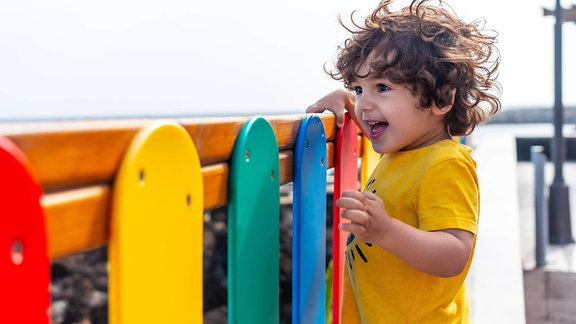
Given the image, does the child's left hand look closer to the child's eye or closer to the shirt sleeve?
the shirt sleeve

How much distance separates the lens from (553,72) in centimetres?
783

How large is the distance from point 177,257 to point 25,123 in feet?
1.29

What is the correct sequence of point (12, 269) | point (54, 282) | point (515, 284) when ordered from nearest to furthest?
point (12, 269) < point (515, 284) < point (54, 282)

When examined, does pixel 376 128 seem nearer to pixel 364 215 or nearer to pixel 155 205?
pixel 364 215

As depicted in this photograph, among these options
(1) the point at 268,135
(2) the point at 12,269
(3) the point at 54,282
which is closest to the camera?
(2) the point at 12,269

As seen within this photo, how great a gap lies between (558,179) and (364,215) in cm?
653

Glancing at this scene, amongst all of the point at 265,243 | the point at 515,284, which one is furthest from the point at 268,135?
the point at 515,284

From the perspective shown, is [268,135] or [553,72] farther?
[553,72]

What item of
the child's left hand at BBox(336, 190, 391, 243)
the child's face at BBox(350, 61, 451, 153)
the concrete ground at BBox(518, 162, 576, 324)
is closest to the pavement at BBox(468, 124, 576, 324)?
the concrete ground at BBox(518, 162, 576, 324)

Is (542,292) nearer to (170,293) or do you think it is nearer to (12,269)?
(170,293)

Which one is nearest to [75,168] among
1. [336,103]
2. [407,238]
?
[407,238]

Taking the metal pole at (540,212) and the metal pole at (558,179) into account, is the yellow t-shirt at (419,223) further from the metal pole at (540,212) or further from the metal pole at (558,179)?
the metal pole at (558,179)

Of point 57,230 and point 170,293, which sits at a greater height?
point 57,230

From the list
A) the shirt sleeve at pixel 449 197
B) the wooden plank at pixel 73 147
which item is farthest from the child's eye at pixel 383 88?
the wooden plank at pixel 73 147
